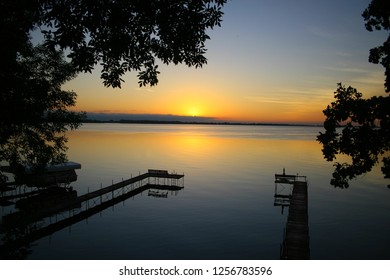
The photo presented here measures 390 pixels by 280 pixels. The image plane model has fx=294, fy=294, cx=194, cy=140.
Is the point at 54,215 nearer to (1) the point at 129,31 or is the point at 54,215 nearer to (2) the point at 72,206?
(2) the point at 72,206

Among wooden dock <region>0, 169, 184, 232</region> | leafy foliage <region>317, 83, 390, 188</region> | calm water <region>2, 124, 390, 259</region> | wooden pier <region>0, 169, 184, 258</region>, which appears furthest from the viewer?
wooden dock <region>0, 169, 184, 232</region>

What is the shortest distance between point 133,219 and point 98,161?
5305cm

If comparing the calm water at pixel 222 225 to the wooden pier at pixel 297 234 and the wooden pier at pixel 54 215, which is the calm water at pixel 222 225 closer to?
the wooden pier at pixel 54 215

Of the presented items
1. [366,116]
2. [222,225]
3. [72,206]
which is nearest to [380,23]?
[366,116]

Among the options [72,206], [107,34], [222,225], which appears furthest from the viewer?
[222,225]

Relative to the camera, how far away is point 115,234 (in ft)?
106

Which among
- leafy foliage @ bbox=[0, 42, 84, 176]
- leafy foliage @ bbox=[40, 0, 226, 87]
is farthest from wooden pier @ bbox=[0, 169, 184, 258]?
leafy foliage @ bbox=[40, 0, 226, 87]

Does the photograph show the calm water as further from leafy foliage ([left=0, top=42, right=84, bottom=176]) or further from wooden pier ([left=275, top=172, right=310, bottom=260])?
leafy foliage ([left=0, top=42, right=84, bottom=176])

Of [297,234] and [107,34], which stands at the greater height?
[107,34]

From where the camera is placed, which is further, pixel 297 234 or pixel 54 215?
pixel 54 215

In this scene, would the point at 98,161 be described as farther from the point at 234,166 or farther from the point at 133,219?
the point at 133,219

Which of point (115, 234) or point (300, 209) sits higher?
→ point (300, 209)

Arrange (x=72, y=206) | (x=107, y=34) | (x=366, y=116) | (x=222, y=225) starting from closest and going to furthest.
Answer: (x=107, y=34), (x=366, y=116), (x=72, y=206), (x=222, y=225)
